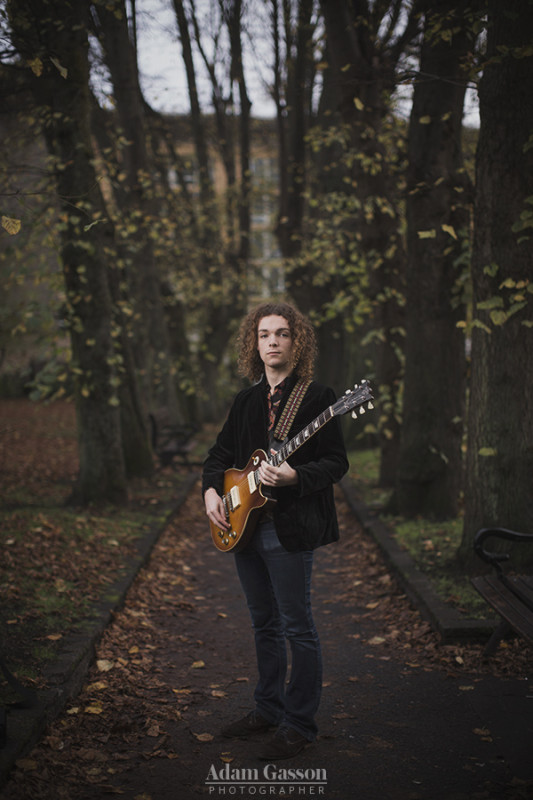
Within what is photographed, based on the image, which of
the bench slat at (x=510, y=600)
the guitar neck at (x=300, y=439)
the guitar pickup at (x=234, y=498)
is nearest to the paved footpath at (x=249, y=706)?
the bench slat at (x=510, y=600)

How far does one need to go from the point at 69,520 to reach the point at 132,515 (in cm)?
109

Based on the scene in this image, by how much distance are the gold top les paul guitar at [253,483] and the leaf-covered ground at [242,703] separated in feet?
3.70

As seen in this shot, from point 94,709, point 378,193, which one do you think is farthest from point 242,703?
point 378,193

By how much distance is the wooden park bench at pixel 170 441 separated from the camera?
1414 centimetres

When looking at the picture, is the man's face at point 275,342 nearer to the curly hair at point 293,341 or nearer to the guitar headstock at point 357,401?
the curly hair at point 293,341

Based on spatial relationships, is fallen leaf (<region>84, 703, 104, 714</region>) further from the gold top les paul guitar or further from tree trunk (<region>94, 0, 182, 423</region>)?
tree trunk (<region>94, 0, 182, 423</region>)

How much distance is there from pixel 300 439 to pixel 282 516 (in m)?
0.39

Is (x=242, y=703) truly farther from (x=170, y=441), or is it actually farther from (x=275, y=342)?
(x=170, y=441)

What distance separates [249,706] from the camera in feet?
15.4

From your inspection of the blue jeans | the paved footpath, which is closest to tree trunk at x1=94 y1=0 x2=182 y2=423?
the paved footpath

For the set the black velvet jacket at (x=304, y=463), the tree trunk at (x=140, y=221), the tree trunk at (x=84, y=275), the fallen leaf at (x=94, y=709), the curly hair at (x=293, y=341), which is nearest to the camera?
the black velvet jacket at (x=304, y=463)

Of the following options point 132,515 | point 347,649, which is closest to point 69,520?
point 132,515

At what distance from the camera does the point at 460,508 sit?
923 centimetres

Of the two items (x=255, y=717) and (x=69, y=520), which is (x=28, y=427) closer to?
(x=69, y=520)
